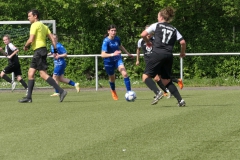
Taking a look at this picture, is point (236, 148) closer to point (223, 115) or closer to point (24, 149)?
point (24, 149)

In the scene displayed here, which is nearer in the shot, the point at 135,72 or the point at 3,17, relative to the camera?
the point at 135,72

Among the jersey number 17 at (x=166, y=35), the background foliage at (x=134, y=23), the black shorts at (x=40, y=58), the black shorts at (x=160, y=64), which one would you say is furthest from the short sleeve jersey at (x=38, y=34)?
the background foliage at (x=134, y=23)

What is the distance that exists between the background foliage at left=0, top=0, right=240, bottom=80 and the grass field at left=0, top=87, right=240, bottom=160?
1310 cm

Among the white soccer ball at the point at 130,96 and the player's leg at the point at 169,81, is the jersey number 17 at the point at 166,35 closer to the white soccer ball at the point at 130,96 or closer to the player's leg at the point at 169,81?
the player's leg at the point at 169,81

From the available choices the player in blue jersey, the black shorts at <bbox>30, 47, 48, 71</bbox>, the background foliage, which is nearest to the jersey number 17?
the player in blue jersey

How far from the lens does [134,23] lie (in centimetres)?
2777

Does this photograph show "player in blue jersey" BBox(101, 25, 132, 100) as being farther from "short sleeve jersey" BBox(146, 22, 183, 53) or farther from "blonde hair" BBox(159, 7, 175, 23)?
"blonde hair" BBox(159, 7, 175, 23)

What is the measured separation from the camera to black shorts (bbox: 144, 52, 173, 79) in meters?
12.2

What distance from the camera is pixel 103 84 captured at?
77.5 ft

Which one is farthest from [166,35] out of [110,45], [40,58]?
[110,45]

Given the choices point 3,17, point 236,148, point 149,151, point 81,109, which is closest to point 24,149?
point 149,151

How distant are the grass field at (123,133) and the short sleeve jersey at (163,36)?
103 centimetres

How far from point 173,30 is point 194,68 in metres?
13.3

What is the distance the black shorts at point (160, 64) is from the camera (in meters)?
12.2
